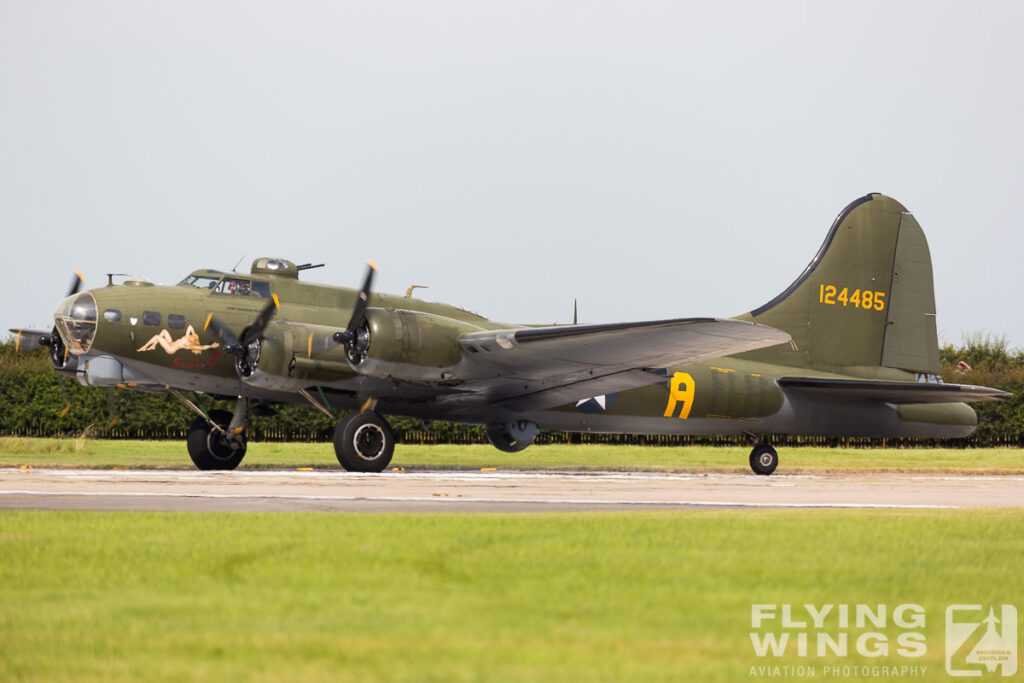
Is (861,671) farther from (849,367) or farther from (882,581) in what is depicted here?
(849,367)

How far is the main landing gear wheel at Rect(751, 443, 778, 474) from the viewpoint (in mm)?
26875

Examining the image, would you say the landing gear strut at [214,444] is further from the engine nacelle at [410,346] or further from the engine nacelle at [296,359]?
the engine nacelle at [410,346]

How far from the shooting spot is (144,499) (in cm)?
1372

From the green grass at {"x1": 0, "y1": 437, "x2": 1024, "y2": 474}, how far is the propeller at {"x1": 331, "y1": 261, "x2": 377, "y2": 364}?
4.40m

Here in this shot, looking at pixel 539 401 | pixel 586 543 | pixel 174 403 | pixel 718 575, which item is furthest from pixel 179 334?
pixel 718 575

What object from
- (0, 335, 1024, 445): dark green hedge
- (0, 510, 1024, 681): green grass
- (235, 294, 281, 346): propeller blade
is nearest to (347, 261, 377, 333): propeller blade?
(235, 294, 281, 346): propeller blade

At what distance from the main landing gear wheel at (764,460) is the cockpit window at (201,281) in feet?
44.5

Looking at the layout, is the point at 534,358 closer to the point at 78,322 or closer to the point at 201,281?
the point at 201,281

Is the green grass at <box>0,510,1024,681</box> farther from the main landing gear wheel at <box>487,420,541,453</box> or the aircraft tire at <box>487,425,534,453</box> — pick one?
the aircraft tire at <box>487,425,534,453</box>

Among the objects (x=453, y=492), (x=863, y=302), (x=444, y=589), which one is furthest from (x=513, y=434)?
(x=444, y=589)

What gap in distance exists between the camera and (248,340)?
22297 mm

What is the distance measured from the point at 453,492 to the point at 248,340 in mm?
8076

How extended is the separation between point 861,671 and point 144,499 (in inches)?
424

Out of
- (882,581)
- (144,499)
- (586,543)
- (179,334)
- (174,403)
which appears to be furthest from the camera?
(174,403)
